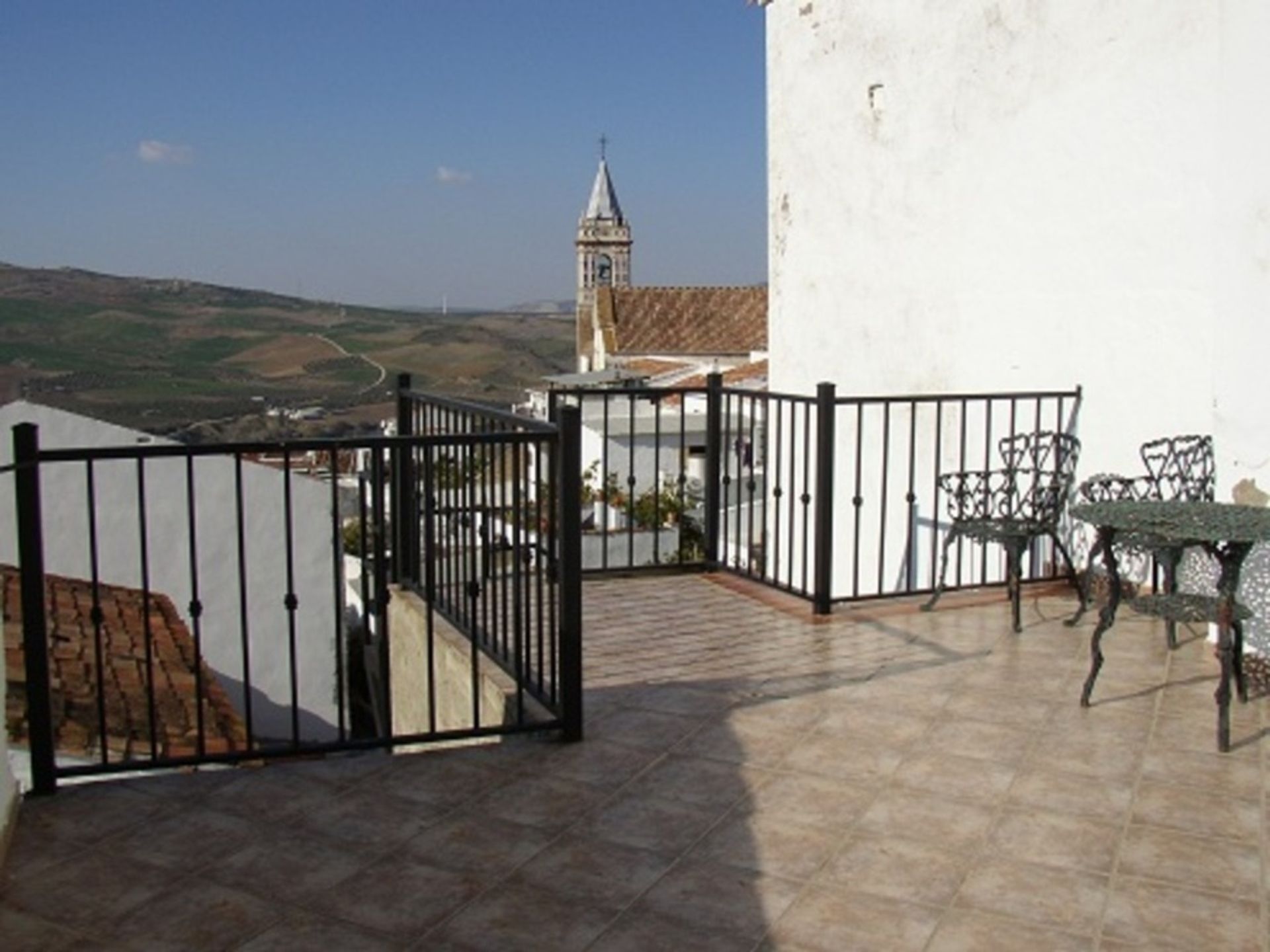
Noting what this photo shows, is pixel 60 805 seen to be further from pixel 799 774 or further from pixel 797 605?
pixel 797 605

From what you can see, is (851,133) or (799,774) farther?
(851,133)

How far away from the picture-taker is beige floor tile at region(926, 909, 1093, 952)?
2.41 meters

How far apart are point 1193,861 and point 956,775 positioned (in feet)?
2.26

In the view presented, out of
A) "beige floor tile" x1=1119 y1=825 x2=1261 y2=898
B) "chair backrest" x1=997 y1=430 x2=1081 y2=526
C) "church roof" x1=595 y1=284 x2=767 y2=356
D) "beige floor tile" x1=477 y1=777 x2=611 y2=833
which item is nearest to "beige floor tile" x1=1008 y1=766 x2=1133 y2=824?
"beige floor tile" x1=1119 y1=825 x2=1261 y2=898

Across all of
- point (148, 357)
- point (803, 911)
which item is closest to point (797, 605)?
point (803, 911)

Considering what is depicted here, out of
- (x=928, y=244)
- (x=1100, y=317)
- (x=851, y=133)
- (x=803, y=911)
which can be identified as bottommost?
(x=803, y=911)

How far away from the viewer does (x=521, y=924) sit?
2521 millimetres

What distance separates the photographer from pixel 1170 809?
122 inches

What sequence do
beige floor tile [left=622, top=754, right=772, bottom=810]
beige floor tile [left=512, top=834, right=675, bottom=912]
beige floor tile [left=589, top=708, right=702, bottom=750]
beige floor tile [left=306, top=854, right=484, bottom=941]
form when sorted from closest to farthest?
1. beige floor tile [left=306, top=854, right=484, bottom=941]
2. beige floor tile [left=512, top=834, right=675, bottom=912]
3. beige floor tile [left=622, top=754, right=772, bottom=810]
4. beige floor tile [left=589, top=708, right=702, bottom=750]

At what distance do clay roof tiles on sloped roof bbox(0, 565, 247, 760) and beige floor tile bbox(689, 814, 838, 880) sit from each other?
1.34 meters

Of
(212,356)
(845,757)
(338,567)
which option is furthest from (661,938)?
(212,356)

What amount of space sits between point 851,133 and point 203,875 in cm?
653

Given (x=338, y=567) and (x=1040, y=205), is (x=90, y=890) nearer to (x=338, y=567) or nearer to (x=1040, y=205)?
(x=338, y=567)

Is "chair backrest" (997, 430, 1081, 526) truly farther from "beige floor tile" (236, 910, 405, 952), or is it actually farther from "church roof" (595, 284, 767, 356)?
"church roof" (595, 284, 767, 356)
